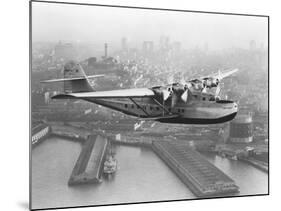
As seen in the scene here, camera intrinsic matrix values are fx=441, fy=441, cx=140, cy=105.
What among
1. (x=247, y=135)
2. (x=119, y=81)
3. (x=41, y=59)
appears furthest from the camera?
(x=247, y=135)

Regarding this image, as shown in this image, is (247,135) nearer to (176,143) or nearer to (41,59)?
(176,143)

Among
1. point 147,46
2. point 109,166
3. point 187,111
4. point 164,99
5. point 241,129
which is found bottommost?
point 109,166

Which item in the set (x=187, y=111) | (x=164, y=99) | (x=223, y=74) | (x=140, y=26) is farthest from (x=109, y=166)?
(x=223, y=74)

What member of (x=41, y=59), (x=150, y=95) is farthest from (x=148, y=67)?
(x=41, y=59)

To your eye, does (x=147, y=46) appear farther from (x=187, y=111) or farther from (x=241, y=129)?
(x=241, y=129)

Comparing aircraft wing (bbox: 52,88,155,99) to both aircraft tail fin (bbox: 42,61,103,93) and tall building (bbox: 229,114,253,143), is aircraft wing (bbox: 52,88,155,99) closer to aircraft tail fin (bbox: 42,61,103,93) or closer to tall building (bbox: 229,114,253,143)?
aircraft tail fin (bbox: 42,61,103,93)

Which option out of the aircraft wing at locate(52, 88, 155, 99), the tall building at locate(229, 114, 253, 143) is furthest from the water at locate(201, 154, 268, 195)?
the aircraft wing at locate(52, 88, 155, 99)

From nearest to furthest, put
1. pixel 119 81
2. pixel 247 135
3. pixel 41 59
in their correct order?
1. pixel 41 59
2. pixel 119 81
3. pixel 247 135
